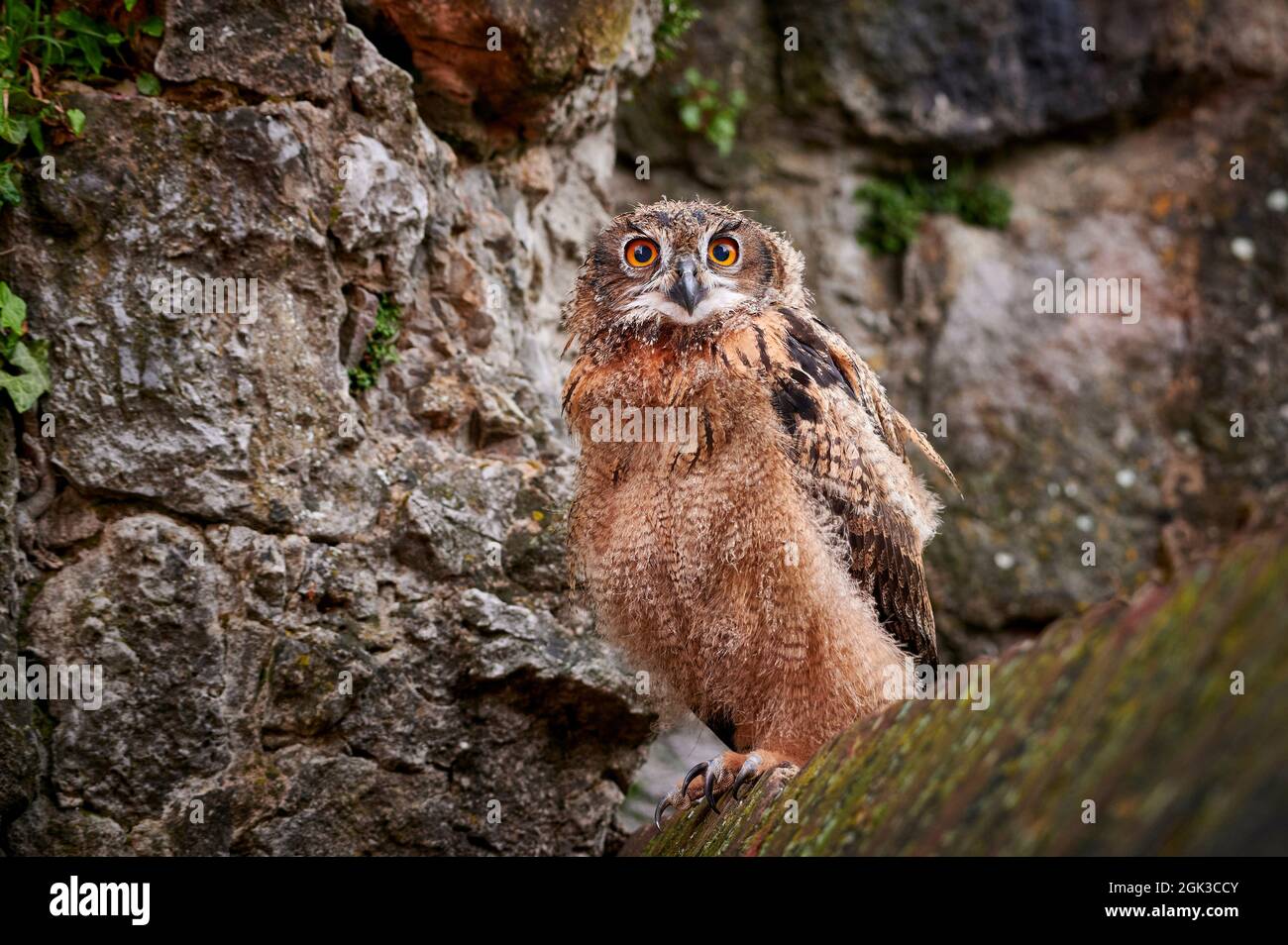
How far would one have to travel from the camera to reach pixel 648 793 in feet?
25.2

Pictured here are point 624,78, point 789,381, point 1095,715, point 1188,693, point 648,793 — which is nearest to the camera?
point 1188,693

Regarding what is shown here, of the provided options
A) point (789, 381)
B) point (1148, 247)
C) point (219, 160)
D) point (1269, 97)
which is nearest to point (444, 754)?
point (789, 381)

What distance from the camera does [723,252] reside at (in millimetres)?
5043

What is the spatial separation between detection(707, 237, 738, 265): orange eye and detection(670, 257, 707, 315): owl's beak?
0.62 ft

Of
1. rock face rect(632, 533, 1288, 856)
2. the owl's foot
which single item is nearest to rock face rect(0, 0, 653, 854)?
the owl's foot

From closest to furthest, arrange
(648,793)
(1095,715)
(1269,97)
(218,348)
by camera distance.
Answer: (1095,715) → (218,348) → (648,793) → (1269,97)

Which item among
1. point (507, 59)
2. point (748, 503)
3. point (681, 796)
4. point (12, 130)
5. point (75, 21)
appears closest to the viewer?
point (748, 503)

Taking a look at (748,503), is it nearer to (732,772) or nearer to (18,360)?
(732,772)

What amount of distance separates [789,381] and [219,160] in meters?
2.52

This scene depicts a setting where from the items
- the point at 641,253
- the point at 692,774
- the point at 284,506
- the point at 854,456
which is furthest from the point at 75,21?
the point at 692,774

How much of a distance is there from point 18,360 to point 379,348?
4.90 ft

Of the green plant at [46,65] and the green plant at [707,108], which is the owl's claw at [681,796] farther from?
the green plant at [707,108]

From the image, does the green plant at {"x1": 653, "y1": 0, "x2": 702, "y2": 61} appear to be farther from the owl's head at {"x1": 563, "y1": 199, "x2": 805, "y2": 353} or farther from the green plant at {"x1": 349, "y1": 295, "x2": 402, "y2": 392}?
the green plant at {"x1": 349, "y1": 295, "x2": 402, "y2": 392}

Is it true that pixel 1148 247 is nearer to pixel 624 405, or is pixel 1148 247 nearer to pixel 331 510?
pixel 624 405
